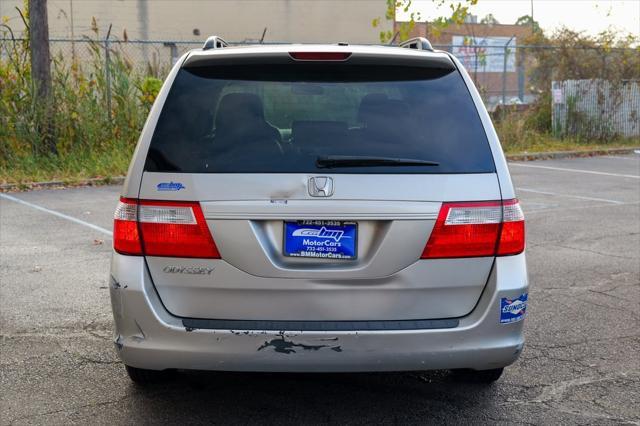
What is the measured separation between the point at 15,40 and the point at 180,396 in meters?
12.5

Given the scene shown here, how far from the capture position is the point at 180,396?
4.42 metres

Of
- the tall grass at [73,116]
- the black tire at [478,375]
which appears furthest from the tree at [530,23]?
the black tire at [478,375]

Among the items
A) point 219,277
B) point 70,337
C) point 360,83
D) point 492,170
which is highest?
point 360,83

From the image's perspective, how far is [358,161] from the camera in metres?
3.67

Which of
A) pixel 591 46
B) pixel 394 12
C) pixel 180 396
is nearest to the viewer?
pixel 180 396

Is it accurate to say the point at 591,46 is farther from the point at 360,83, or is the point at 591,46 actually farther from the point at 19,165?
the point at 360,83

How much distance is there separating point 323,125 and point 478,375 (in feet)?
5.49

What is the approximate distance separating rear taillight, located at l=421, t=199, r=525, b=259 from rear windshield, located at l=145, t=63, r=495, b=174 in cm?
18

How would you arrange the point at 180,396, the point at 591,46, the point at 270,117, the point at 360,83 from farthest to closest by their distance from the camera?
1. the point at 591,46
2. the point at 270,117
3. the point at 180,396
4. the point at 360,83

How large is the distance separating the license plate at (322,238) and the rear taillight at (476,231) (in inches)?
12.8

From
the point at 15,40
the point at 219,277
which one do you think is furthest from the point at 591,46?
the point at 219,277

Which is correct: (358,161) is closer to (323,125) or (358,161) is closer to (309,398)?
(323,125)

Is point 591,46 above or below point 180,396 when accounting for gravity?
above

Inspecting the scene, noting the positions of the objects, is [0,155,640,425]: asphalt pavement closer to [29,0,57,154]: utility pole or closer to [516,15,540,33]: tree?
[29,0,57,154]: utility pole
